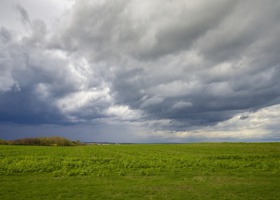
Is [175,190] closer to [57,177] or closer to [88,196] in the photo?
[88,196]

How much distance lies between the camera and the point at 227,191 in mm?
18266

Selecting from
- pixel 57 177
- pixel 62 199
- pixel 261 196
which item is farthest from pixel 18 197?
pixel 261 196

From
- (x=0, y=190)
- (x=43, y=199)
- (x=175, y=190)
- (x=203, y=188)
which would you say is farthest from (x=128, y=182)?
(x=0, y=190)

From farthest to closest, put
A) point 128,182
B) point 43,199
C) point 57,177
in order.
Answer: point 57,177, point 128,182, point 43,199

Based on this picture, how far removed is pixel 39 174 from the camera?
83.6 feet

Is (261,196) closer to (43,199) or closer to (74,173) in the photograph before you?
A: (43,199)

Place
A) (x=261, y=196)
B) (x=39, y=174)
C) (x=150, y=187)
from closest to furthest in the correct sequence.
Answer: (x=261, y=196) < (x=150, y=187) < (x=39, y=174)

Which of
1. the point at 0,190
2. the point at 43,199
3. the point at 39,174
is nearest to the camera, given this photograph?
the point at 43,199

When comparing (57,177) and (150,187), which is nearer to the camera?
(150,187)

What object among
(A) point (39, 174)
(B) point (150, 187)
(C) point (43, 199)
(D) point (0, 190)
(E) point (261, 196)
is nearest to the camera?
(C) point (43, 199)

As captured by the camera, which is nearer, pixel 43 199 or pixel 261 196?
pixel 43 199

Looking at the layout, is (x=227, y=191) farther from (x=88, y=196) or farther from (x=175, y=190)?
(x=88, y=196)

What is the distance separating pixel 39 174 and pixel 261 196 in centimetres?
2042

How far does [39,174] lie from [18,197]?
9.56 meters
